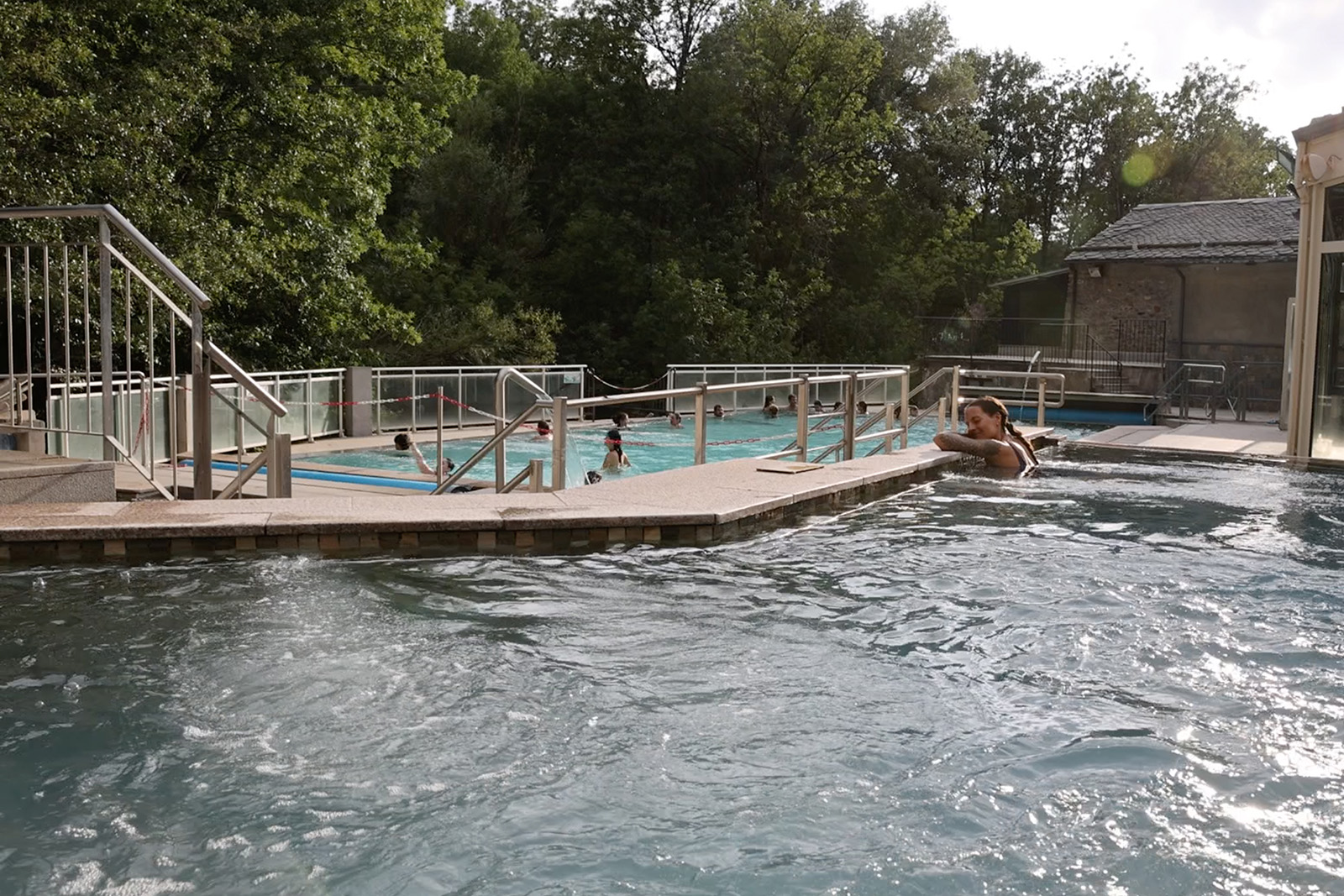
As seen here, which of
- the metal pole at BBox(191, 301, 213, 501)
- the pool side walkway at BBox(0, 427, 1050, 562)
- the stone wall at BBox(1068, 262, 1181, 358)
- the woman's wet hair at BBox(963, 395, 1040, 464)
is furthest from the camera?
the stone wall at BBox(1068, 262, 1181, 358)

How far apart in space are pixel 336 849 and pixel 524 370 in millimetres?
19053

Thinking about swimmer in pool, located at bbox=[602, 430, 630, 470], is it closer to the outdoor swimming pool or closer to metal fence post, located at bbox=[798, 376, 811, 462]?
the outdoor swimming pool

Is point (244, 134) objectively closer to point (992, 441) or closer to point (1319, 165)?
point (992, 441)

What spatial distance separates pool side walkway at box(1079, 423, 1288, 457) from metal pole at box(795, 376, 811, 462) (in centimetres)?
608

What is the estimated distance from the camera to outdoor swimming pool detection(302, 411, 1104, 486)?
56.6ft

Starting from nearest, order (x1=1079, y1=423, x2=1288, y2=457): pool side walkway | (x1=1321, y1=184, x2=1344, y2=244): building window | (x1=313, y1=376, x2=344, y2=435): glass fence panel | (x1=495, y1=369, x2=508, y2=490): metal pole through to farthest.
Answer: (x1=495, y1=369, x2=508, y2=490): metal pole
(x1=1321, y1=184, x2=1344, y2=244): building window
(x1=1079, y1=423, x2=1288, y2=457): pool side walkway
(x1=313, y1=376, x2=344, y2=435): glass fence panel

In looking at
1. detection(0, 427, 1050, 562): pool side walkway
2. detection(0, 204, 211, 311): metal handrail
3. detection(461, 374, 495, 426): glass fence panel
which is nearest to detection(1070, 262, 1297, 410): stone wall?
detection(461, 374, 495, 426): glass fence panel

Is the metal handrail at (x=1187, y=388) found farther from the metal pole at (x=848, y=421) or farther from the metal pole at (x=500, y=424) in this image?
the metal pole at (x=500, y=424)

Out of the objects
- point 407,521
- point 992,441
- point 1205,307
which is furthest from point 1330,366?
point 1205,307

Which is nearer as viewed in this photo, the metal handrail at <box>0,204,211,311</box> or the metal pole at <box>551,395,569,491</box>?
the metal handrail at <box>0,204,211,311</box>

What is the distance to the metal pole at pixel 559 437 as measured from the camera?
31.4 ft

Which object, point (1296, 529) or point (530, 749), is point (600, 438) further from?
point (530, 749)

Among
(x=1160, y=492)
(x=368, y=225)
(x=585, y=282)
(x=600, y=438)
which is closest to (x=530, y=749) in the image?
(x=1160, y=492)

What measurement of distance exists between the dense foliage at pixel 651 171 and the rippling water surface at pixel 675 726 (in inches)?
635
